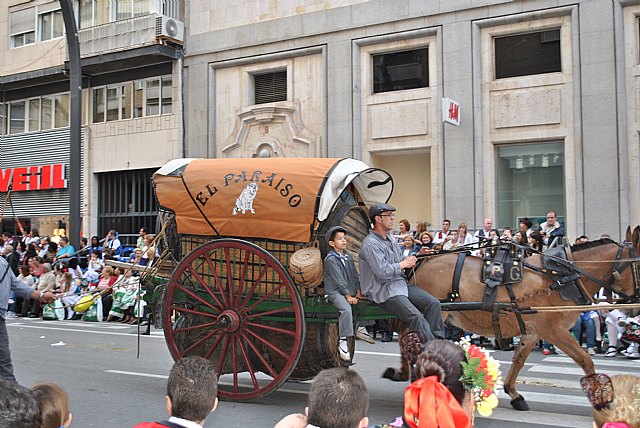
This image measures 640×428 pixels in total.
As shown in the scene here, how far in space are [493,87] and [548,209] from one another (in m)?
3.25

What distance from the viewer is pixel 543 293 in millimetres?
7113

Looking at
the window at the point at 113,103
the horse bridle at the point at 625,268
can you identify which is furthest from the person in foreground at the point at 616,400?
the window at the point at 113,103

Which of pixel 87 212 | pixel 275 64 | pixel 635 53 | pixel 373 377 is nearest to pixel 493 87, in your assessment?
pixel 635 53

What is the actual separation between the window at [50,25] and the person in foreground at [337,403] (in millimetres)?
25497

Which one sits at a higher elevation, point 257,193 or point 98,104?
point 98,104

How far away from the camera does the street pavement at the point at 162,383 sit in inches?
269

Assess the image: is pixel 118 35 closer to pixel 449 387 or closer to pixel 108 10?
pixel 108 10

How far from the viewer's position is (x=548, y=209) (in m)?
16.5

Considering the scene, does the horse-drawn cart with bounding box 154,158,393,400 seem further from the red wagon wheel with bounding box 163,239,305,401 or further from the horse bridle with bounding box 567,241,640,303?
the horse bridle with bounding box 567,241,640,303

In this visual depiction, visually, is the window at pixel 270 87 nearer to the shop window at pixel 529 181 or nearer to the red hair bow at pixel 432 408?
the shop window at pixel 529 181

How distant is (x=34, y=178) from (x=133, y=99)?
5503 mm

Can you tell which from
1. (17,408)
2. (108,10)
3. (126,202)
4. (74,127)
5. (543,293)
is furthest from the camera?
(108,10)

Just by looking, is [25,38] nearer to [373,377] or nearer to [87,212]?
[87,212]

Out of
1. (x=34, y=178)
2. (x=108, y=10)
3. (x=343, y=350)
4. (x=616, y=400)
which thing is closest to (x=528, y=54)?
(x=343, y=350)
